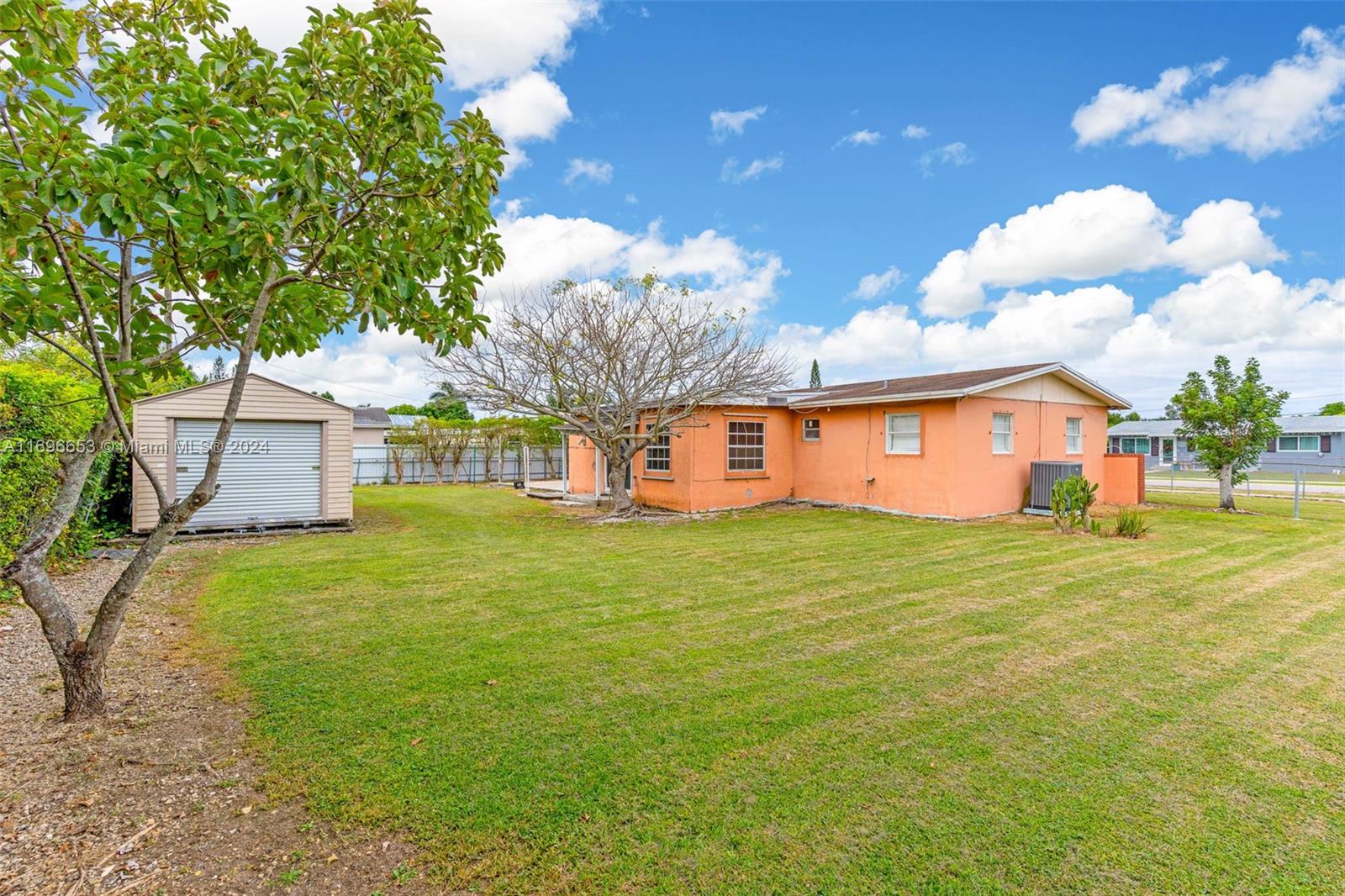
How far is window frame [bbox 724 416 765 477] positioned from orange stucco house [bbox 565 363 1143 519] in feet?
0.08

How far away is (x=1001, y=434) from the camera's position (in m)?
13.0

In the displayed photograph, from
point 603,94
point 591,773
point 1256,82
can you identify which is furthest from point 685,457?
point 1256,82

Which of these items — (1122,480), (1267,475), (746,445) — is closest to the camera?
(746,445)

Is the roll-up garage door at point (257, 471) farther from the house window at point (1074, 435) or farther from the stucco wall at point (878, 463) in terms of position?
the house window at point (1074, 435)

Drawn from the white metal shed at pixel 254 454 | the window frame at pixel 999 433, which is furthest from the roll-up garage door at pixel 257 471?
the window frame at pixel 999 433

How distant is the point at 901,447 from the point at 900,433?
31cm

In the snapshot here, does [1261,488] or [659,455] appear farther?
[1261,488]

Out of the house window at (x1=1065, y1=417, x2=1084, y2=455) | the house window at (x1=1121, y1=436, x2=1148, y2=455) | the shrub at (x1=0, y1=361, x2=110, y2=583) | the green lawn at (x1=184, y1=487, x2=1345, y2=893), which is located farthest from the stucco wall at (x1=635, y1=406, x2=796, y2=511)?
the house window at (x1=1121, y1=436, x2=1148, y2=455)

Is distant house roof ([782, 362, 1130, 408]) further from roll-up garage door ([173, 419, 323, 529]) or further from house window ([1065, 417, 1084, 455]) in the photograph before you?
roll-up garage door ([173, 419, 323, 529])

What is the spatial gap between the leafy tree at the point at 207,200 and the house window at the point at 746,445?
1093cm

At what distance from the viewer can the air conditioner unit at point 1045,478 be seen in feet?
41.9

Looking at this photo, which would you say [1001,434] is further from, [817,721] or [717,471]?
[817,721]

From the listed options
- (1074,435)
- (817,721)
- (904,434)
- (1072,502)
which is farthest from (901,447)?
(817,721)

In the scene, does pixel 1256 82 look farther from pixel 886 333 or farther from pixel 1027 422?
pixel 886 333
